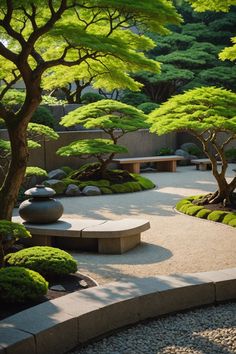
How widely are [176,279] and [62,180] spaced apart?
11337mm

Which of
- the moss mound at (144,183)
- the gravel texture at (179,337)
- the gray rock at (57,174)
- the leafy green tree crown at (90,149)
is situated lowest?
the gravel texture at (179,337)

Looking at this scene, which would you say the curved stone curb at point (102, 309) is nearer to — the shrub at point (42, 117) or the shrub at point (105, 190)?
the shrub at point (105, 190)

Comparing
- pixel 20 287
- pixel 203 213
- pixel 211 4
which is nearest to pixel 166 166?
pixel 203 213

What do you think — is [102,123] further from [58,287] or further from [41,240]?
[58,287]

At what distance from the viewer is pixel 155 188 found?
59.2 ft

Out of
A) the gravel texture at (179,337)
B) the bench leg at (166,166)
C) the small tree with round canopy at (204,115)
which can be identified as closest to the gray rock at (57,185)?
the small tree with round canopy at (204,115)

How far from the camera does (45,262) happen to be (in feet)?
23.4

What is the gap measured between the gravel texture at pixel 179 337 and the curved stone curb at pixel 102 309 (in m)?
0.12

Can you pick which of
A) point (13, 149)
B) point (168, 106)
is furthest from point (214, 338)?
point (168, 106)

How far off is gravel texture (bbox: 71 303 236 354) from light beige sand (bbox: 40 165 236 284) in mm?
1866

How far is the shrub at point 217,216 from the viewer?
11.9 metres

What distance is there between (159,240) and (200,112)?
3392 mm

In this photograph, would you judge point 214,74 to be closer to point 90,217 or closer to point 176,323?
point 90,217

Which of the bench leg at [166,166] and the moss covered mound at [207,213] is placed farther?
the bench leg at [166,166]
